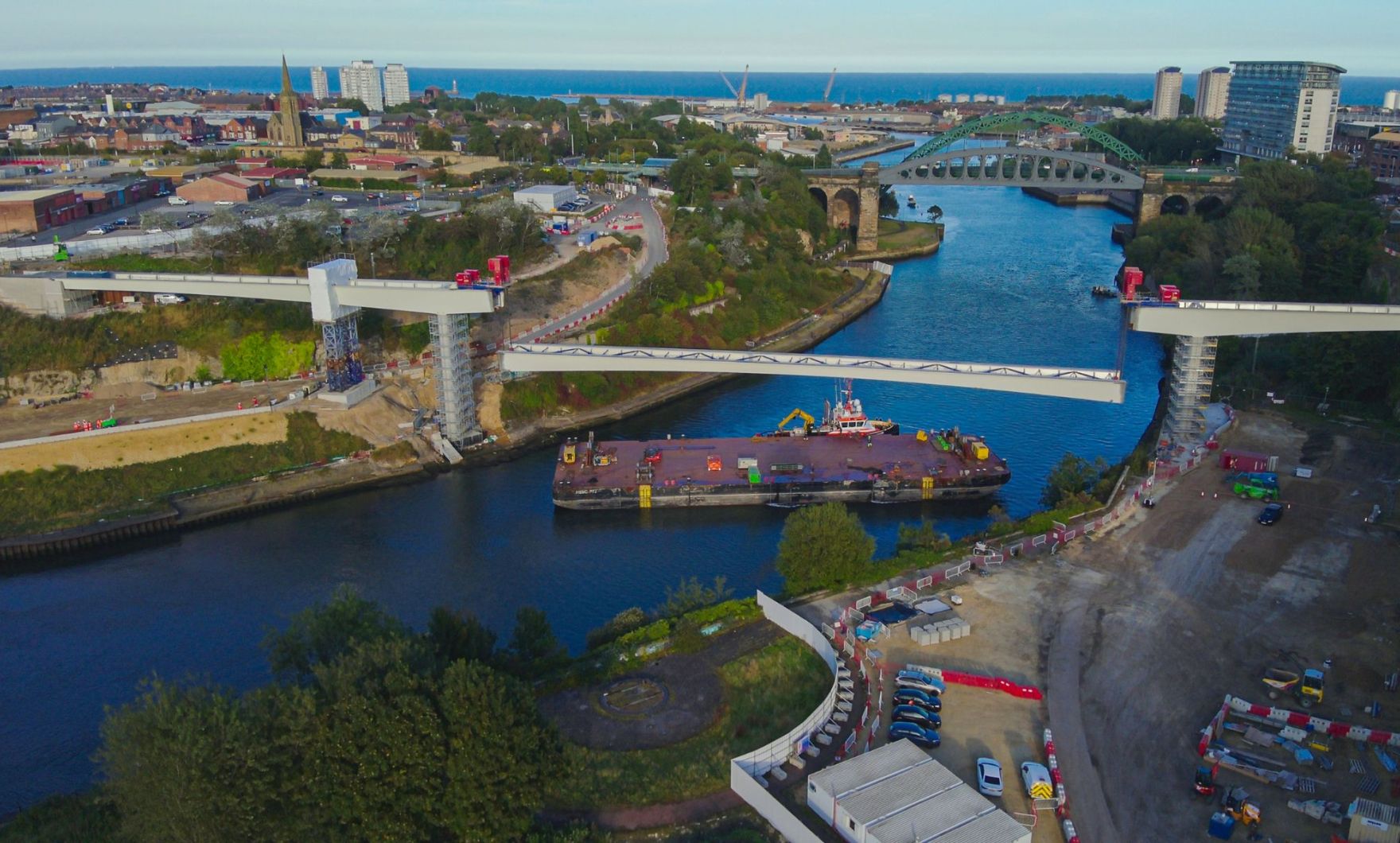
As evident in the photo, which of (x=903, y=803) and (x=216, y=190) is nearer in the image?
(x=903, y=803)

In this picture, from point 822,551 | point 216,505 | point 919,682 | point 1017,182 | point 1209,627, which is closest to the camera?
point 919,682

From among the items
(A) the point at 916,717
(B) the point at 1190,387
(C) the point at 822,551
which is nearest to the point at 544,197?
(B) the point at 1190,387

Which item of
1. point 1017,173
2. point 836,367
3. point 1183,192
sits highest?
point 1017,173

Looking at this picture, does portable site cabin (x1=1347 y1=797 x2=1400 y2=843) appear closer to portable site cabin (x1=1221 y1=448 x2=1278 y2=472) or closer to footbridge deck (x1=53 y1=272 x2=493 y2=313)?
portable site cabin (x1=1221 y1=448 x2=1278 y2=472)

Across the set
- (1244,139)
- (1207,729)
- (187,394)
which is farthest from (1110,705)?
(1244,139)

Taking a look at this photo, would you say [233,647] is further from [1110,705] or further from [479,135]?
[479,135]

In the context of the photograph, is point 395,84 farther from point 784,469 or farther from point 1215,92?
point 784,469

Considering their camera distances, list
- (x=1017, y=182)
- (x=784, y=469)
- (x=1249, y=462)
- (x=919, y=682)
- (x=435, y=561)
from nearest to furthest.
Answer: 1. (x=919, y=682)
2. (x=435, y=561)
3. (x=1249, y=462)
4. (x=784, y=469)
5. (x=1017, y=182)
